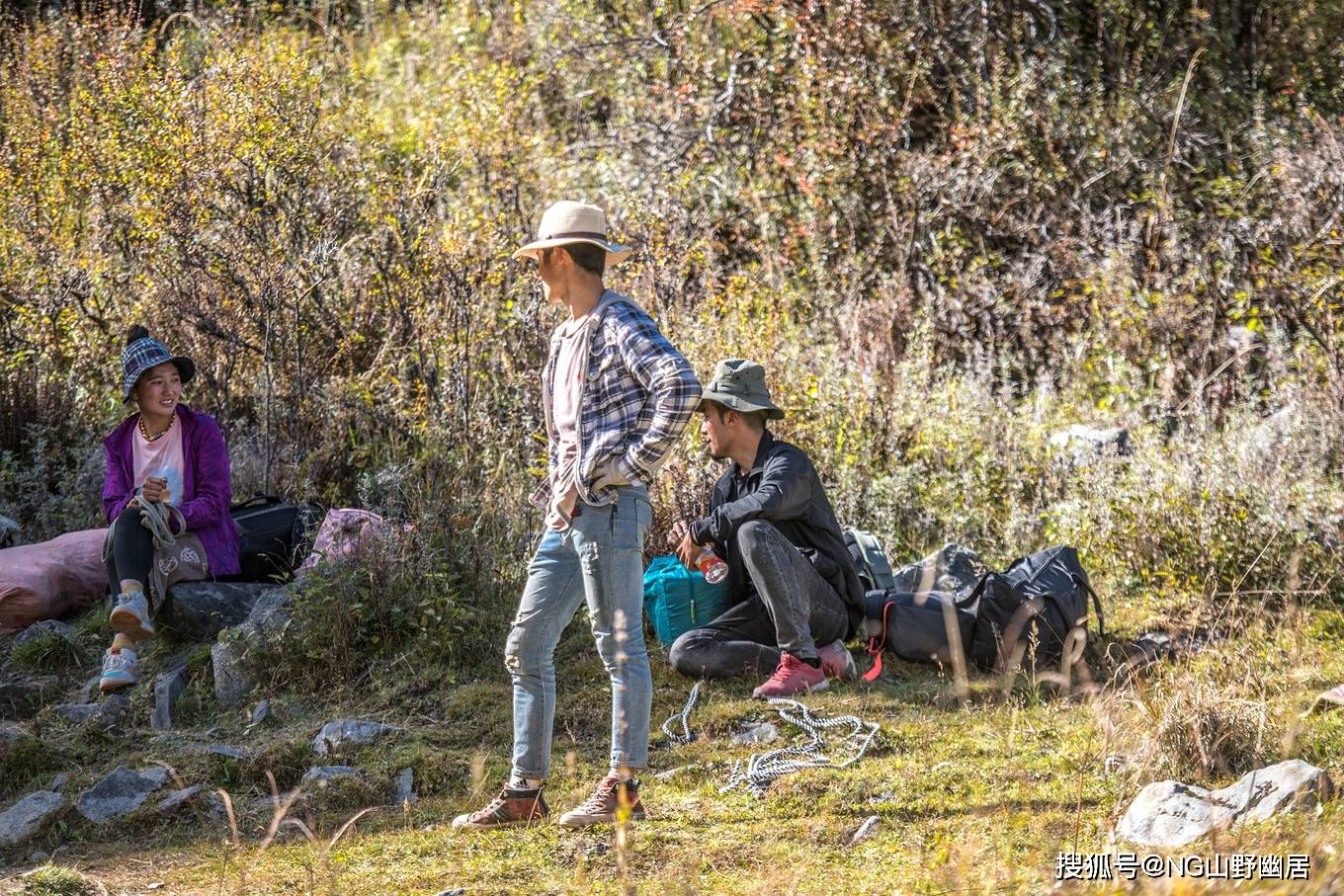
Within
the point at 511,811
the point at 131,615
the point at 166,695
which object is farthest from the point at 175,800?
the point at 131,615

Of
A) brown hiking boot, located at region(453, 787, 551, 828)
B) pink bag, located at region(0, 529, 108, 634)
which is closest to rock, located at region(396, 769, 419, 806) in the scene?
brown hiking boot, located at region(453, 787, 551, 828)

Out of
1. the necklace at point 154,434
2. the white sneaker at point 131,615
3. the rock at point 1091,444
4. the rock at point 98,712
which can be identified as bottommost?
the rock at point 98,712

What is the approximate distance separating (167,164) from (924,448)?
4695 millimetres

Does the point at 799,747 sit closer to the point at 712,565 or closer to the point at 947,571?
the point at 712,565

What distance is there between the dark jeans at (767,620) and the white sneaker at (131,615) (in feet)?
7.22

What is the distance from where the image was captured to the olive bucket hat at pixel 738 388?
214 inches

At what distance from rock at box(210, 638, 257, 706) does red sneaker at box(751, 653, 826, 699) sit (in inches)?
79.7

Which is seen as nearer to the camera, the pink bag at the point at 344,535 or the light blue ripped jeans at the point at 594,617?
the light blue ripped jeans at the point at 594,617

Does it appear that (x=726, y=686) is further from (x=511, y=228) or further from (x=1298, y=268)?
(x=1298, y=268)

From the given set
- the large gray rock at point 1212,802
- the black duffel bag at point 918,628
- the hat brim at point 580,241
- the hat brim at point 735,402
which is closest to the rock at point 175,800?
the hat brim at point 580,241

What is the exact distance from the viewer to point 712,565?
5438mm

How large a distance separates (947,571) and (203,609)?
329 cm

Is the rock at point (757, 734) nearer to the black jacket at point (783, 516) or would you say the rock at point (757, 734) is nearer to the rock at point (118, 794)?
the black jacket at point (783, 516)

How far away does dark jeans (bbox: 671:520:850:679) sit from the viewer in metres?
5.36
